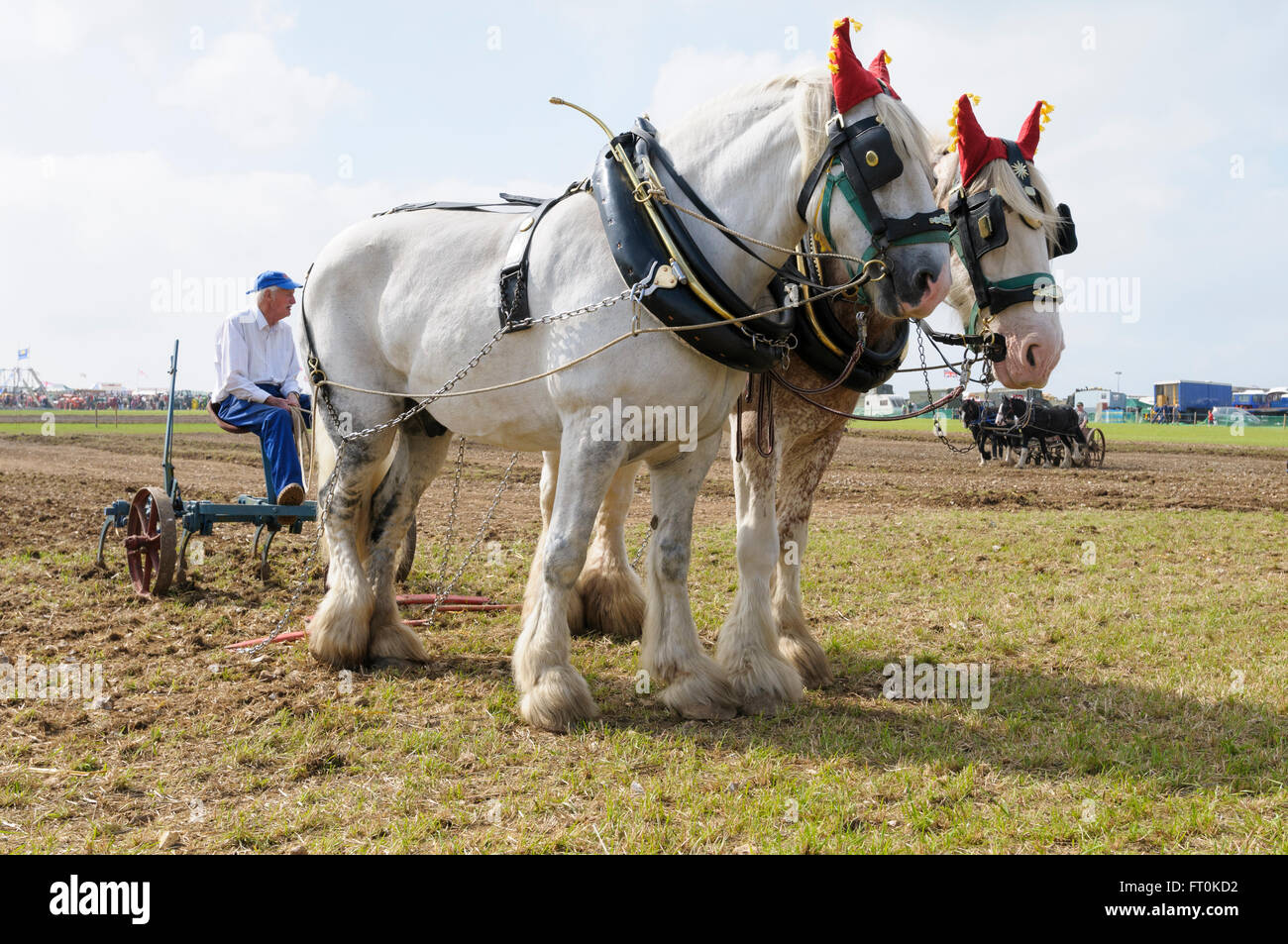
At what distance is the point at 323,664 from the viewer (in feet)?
15.7

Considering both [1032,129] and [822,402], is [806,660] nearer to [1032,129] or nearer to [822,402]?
[822,402]

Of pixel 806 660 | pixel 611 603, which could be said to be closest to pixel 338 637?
pixel 611 603

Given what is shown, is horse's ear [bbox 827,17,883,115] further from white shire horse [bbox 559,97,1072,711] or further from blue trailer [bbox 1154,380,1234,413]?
blue trailer [bbox 1154,380,1234,413]

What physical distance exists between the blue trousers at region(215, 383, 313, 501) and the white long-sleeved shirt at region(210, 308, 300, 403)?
74 millimetres

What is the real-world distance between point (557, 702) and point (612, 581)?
1.88m

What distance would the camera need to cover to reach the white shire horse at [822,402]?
400cm

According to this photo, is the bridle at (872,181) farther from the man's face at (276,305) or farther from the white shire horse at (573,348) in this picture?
the man's face at (276,305)

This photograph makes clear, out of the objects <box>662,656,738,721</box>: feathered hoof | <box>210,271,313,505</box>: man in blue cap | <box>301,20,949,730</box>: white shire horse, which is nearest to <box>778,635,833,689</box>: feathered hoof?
<box>301,20,949,730</box>: white shire horse

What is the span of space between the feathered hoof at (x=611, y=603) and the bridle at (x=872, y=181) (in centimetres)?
280

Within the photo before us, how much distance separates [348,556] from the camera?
4914mm

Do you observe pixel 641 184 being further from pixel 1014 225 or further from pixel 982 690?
pixel 982 690

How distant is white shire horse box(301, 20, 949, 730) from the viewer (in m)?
3.60

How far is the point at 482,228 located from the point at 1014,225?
238 centimetres

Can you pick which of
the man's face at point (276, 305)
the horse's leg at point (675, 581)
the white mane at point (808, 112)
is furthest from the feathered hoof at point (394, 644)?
the white mane at point (808, 112)
